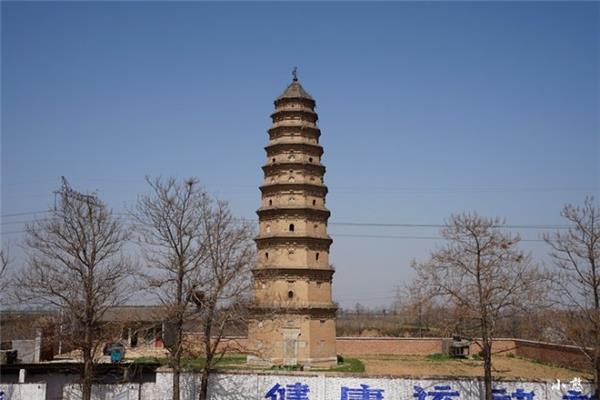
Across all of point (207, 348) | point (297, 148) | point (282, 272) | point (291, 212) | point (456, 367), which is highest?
point (297, 148)

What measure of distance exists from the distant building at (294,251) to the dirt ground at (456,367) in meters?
4.40

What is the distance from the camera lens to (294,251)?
28.1 metres

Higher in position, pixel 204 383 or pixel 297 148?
pixel 297 148

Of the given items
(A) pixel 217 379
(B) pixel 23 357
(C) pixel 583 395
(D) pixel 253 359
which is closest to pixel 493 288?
(C) pixel 583 395

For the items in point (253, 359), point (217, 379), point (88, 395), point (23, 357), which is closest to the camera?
point (88, 395)

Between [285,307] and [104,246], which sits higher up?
[104,246]

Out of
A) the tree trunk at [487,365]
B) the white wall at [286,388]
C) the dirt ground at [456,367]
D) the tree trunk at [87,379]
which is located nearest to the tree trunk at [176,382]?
the white wall at [286,388]

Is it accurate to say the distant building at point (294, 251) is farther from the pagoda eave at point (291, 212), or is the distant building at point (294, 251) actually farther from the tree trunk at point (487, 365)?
the tree trunk at point (487, 365)

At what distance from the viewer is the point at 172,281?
17719mm

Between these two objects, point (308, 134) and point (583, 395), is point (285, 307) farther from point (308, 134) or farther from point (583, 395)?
point (583, 395)

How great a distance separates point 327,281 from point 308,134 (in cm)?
785

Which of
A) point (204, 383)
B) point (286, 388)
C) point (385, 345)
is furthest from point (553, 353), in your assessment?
point (204, 383)

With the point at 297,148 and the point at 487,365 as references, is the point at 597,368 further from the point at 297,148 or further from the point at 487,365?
the point at 297,148

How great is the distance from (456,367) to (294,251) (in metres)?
13.6
